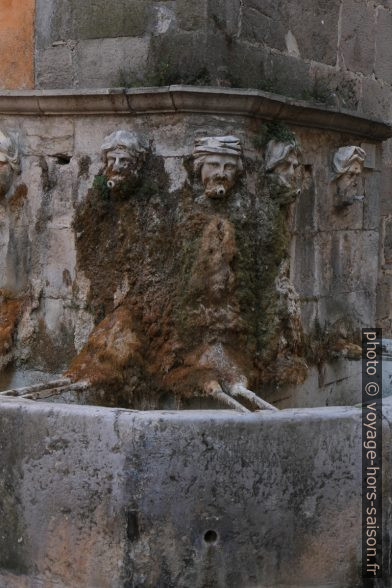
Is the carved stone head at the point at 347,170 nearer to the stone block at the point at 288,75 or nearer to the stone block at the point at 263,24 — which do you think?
the stone block at the point at 288,75

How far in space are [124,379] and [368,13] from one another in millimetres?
2917

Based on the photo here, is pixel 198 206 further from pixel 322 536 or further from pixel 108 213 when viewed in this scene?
pixel 322 536

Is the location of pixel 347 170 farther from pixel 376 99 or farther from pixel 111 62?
pixel 111 62

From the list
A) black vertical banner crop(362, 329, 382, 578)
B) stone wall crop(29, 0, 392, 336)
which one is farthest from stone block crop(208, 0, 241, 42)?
black vertical banner crop(362, 329, 382, 578)

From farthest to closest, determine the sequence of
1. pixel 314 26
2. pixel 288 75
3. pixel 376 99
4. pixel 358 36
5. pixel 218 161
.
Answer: pixel 376 99 < pixel 358 36 < pixel 314 26 < pixel 288 75 < pixel 218 161

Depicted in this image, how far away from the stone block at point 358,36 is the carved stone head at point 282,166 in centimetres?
120

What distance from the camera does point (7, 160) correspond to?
14.0 feet

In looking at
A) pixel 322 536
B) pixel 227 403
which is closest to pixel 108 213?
pixel 227 403

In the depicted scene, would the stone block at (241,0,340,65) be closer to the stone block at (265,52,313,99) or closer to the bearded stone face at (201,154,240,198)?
the stone block at (265,52,313,99)

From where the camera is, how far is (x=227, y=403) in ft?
Result: 11.7

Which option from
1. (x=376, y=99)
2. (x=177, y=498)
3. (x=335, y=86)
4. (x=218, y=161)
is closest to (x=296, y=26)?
(x=335, y=86)

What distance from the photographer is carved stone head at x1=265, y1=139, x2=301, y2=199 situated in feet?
13.4

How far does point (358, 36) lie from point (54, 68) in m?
1.97

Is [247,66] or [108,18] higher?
[108,18]
